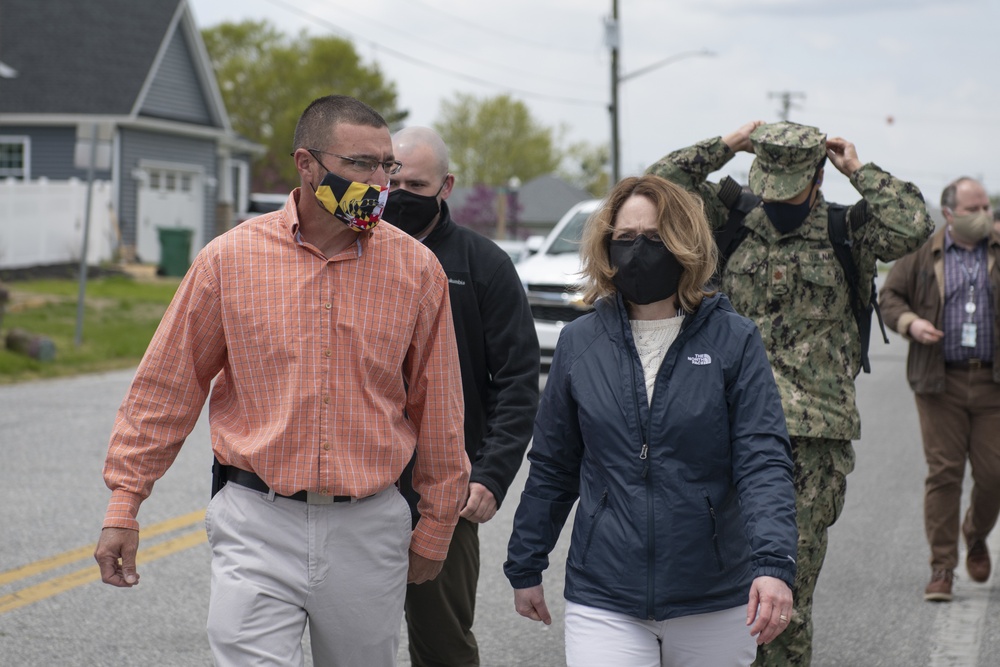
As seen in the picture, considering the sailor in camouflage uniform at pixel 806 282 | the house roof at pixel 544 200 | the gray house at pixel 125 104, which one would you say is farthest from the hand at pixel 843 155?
the house roof at pixel 544 200

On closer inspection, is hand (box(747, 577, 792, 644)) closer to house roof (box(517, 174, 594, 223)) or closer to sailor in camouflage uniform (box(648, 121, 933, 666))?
sailor in camouflage uniform (box(648, 121, 933, 666))

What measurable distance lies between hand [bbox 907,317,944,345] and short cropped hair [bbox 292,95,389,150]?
4050mm

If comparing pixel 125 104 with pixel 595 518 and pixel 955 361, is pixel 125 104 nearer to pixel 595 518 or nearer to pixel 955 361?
pixel 955 361

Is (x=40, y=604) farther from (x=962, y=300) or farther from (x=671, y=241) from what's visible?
(x=962, y=300)

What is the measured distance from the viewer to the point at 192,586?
266 inches

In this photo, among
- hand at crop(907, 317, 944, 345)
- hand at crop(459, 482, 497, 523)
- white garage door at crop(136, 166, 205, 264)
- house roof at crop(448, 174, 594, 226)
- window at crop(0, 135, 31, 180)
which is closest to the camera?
hand at crop(459, 482, 497, 523)

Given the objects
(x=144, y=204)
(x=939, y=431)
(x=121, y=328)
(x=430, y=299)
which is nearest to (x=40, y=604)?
(x=430, y=299)

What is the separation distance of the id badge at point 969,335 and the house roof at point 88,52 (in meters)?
29.9

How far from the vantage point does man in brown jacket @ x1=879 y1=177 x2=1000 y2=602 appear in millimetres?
6777

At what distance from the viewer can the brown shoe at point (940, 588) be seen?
6.75 metres

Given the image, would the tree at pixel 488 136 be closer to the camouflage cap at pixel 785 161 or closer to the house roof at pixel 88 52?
the house roof at pixel 88 52

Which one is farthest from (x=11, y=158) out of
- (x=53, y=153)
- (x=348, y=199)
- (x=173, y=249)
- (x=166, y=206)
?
(x=348, y=199)

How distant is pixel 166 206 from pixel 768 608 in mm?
34465

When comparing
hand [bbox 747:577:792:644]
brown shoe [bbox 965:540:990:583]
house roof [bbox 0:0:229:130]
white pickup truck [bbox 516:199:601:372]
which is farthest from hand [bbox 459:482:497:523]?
house roof [bbox 0:0:229:130]
